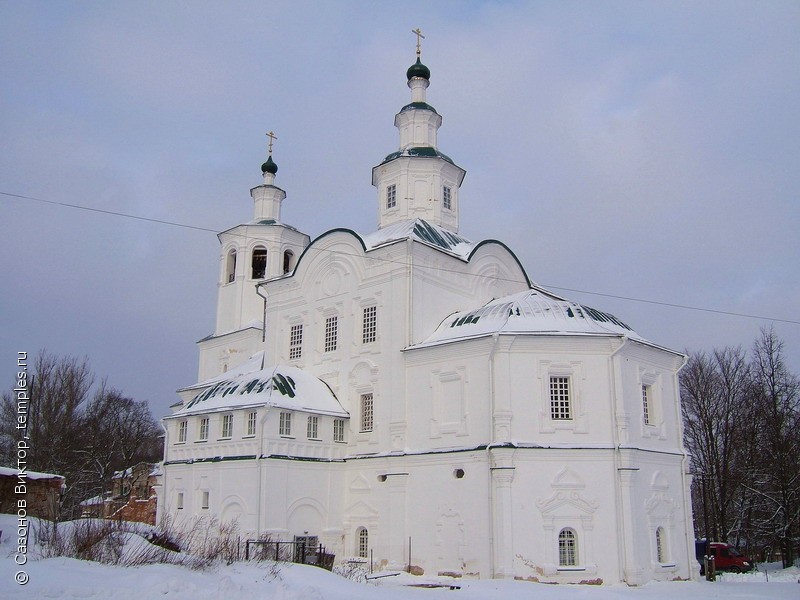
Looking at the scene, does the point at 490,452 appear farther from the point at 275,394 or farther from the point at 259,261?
the point at 259,261

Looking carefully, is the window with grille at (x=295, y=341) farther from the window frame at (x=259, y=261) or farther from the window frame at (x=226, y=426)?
the window frame at (x=259, y=261)

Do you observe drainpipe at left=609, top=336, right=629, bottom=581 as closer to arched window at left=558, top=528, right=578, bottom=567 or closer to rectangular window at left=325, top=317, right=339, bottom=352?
arched window at left=558, top=528, right=578, bottom=567

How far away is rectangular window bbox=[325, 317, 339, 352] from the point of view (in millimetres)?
26359

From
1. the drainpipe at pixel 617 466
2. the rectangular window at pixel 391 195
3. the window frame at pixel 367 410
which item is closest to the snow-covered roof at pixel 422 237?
the rectangular window at pixel 391 195

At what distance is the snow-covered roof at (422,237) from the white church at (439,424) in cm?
12

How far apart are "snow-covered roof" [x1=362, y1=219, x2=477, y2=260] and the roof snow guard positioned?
497 cm

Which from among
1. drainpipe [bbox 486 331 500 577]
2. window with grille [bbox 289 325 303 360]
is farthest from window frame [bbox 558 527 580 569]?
window with grille [bbox 289 325 303 360]

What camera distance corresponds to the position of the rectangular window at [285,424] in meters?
23.5

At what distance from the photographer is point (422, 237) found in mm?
25750

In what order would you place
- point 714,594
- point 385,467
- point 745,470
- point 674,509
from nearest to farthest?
point 714,594, point 674,509, point 385,467, point 745,470

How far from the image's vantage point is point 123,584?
413 inches

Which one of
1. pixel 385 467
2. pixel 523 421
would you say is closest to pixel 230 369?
pixel 385 467

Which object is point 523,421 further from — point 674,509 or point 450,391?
point 674,509

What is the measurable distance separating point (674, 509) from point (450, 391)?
23.5 feet
